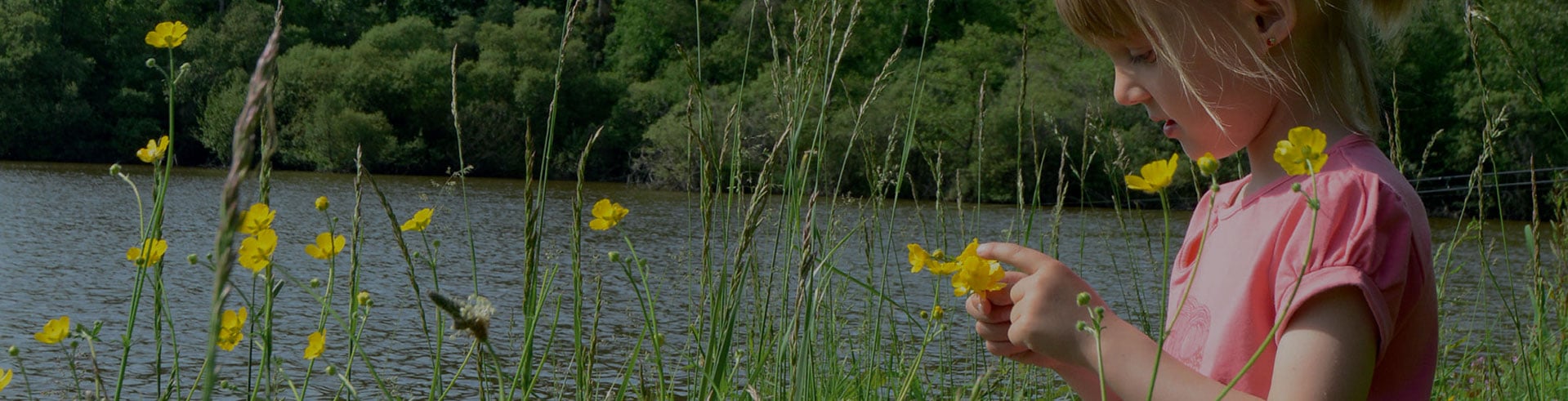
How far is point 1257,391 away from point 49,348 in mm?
6416

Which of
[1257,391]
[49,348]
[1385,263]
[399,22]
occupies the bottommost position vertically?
[49,348]

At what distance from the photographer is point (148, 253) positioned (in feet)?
3.22

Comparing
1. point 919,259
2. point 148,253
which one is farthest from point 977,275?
point 148,253

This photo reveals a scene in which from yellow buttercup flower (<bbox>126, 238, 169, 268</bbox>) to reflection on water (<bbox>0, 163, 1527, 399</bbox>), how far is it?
0.33ft

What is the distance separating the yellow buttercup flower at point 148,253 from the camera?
3.30ft

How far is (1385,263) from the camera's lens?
85 cm

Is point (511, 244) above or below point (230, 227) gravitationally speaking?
below

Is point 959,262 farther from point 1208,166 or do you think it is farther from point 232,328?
point 232,328

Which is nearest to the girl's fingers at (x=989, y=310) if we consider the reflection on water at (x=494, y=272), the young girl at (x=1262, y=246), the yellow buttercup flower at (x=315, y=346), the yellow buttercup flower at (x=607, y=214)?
the young girl at (x=1262, y=246)

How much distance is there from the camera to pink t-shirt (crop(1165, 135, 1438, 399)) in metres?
0.84

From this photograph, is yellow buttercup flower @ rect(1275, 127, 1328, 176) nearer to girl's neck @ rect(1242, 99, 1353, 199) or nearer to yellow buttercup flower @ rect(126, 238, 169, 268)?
girl's neck @ rect(1242, 99, 1353, 199)

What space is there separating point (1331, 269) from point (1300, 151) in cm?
14

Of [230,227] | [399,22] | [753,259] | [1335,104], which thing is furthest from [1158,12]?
[399,22]

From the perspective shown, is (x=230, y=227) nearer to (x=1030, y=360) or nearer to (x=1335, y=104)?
(x=1030, y=360)
